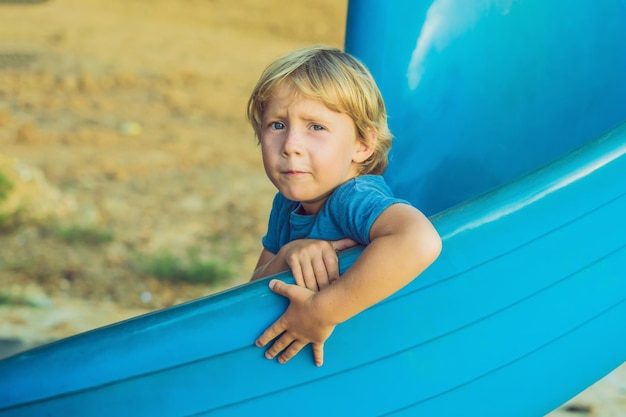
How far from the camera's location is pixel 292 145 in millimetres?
1433

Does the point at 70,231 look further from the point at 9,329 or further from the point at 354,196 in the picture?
the point at 354,196

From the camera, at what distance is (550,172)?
145 centimetres

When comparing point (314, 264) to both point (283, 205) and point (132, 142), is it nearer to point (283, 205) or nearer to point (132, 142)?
point (283, 205)

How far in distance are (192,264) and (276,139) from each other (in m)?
1.56

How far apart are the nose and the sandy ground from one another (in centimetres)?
100

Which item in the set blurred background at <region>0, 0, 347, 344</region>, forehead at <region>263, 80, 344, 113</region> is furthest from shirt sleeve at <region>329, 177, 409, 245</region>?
blurred background at <region>0, 0, 347, 344</region>

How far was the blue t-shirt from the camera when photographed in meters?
1.35

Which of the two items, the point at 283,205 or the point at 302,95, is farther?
the point at 283,205

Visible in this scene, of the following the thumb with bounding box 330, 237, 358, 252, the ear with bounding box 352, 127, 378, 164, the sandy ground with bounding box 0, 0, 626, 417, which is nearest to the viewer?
the thumb with bounding box 330, 237, 358, 252

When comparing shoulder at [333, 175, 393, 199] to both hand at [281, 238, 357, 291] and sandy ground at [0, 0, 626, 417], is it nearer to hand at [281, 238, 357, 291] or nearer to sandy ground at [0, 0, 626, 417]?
hand at [281, 238, 357, 291]

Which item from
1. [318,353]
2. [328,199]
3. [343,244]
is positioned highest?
[328,199]

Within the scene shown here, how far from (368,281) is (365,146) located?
33 centimetres

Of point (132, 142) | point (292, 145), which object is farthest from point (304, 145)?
point (132, 142)

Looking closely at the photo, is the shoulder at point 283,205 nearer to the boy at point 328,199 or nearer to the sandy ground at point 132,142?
the boy at point 328,199
